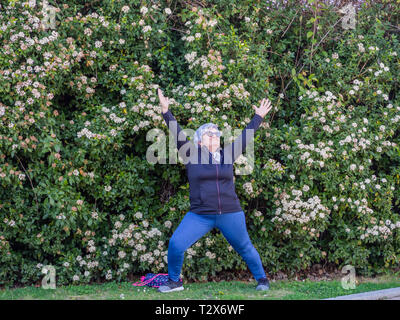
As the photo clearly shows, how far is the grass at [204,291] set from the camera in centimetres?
518

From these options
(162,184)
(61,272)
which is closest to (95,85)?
(162,184)

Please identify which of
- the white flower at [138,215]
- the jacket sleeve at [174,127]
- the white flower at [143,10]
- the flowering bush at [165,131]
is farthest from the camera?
the white flower at [143,10]

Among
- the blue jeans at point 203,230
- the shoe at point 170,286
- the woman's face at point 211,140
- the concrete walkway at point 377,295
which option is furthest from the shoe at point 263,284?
the woman's face at point 211,140

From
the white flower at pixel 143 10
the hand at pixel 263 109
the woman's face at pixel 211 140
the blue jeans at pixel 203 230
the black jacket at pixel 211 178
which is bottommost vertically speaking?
the blue jeans at pixel 203 230

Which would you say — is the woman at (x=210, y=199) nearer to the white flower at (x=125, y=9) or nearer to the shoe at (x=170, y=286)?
the shoe at (x=170, y=286)

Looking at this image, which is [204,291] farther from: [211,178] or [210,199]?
[211,178]

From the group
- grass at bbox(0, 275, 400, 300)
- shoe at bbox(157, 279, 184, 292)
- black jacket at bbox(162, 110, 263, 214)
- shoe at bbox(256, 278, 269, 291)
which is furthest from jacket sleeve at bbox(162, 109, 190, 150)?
shoe at bbox(256, 278, 269, 291)

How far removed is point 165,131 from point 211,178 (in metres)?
1.46

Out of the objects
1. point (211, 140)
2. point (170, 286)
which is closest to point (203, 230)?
point (170, 286)

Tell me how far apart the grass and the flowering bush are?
13.5 inches

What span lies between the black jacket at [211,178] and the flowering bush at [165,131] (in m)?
1.02

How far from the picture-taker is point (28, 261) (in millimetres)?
6191

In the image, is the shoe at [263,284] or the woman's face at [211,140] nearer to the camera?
the woman's face at [211,140]

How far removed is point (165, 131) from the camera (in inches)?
248
